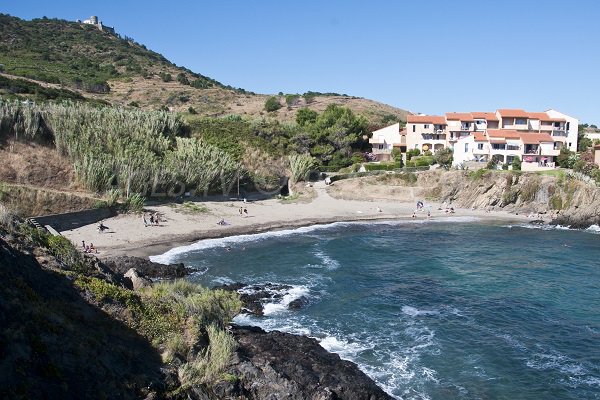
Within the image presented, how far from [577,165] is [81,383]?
6829 cm

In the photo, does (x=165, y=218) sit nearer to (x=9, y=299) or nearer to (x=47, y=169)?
(x=47, y=169)

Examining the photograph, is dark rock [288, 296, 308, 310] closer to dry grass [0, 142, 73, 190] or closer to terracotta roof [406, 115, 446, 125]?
dry grass [0, 142, 73, 190]

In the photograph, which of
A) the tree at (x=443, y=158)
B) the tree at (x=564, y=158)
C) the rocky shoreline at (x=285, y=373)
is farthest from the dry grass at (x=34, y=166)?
the tree at (x=564, y=158)

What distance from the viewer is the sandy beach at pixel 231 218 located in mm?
41938

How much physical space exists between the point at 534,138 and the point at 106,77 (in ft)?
321

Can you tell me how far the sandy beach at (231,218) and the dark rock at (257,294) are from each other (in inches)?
432

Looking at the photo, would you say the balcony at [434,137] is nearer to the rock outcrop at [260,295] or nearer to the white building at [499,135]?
the white building at [499,135]

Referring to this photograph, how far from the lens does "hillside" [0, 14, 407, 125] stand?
103 meters

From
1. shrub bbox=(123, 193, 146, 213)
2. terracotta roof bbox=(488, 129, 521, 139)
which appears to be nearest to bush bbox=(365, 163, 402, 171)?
terracotta roof bbox=(488, 129, 521, 139)

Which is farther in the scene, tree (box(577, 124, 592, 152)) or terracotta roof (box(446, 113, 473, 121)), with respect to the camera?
terracotta roof (box(446, 113, 473, 121))

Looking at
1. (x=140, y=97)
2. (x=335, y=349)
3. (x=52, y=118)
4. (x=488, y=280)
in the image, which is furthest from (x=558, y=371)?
(x=140, y=97)

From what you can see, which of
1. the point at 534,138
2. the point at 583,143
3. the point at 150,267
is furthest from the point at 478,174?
the point at 150,267

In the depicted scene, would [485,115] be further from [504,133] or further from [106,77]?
[106,77]

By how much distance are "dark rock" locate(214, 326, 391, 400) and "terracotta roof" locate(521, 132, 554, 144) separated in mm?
61090
